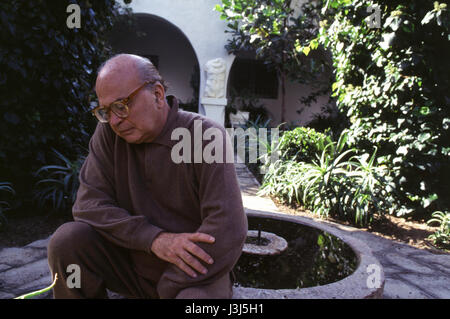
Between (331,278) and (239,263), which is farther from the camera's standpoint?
(239,263)

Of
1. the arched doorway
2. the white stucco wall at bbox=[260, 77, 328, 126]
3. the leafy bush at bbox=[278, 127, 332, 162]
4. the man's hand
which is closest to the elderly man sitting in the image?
the man's hand

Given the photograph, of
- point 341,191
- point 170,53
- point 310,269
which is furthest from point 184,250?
point 170,53

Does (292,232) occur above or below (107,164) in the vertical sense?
below

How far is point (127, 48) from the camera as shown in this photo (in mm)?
10828

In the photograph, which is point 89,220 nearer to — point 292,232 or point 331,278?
point 331,278

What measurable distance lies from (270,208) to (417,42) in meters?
2.51

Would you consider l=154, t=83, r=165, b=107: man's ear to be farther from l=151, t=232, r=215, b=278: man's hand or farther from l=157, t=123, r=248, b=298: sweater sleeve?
l=151, t=232, r=215, b=278: man's hand

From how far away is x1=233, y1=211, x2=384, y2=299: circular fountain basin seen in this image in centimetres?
144

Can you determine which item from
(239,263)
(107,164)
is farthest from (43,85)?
(239,263)

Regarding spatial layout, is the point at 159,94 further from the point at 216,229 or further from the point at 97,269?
the point at 97,269

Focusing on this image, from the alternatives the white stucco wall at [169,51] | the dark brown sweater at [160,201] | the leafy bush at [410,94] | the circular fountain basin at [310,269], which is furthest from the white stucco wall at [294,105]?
the dark brown sweater at [160,201]

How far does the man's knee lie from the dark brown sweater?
0.05m
